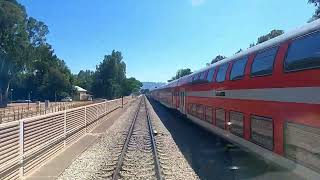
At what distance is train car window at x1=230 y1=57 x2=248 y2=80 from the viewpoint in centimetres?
1307

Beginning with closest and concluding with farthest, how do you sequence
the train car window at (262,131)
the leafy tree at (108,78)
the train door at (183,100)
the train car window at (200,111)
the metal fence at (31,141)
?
the metal fence at (31,141)
the train car window at (262,131)
the train car window at (200,111)
the train door at (183,100)
the leafy tree at (108,78)

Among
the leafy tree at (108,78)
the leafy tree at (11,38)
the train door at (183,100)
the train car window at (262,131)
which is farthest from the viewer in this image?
the leafy tree at (108,78)

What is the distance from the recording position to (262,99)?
35.7 feet

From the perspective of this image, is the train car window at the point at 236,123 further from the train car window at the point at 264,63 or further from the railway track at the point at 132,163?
the railway track at the point at 132,163

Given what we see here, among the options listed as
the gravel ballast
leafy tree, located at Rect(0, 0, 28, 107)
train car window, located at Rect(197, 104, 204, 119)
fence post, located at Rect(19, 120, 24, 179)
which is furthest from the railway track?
leafy tree, located at Rect(0, 0, 28, 107)

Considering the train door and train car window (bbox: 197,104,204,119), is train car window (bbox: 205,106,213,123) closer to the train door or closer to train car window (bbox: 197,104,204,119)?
train car window (bbox: 197,104,204,119)

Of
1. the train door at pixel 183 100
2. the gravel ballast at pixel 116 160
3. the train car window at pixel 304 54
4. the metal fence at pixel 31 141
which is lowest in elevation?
the gravel ballast at pixel 116 160

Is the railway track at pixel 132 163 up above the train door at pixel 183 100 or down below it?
below

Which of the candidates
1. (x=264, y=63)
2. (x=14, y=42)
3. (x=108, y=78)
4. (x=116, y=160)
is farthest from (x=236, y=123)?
(x=108, y=78)

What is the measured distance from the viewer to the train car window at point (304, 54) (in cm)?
800

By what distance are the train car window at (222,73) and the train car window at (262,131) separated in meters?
4.06

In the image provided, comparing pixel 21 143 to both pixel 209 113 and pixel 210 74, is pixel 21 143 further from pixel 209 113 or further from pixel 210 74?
pixel 210 74

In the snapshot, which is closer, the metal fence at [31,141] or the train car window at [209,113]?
the metal fence at [31,141]

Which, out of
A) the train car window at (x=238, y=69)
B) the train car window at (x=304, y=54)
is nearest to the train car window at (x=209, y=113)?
the train car window at (x=238, y=69)
